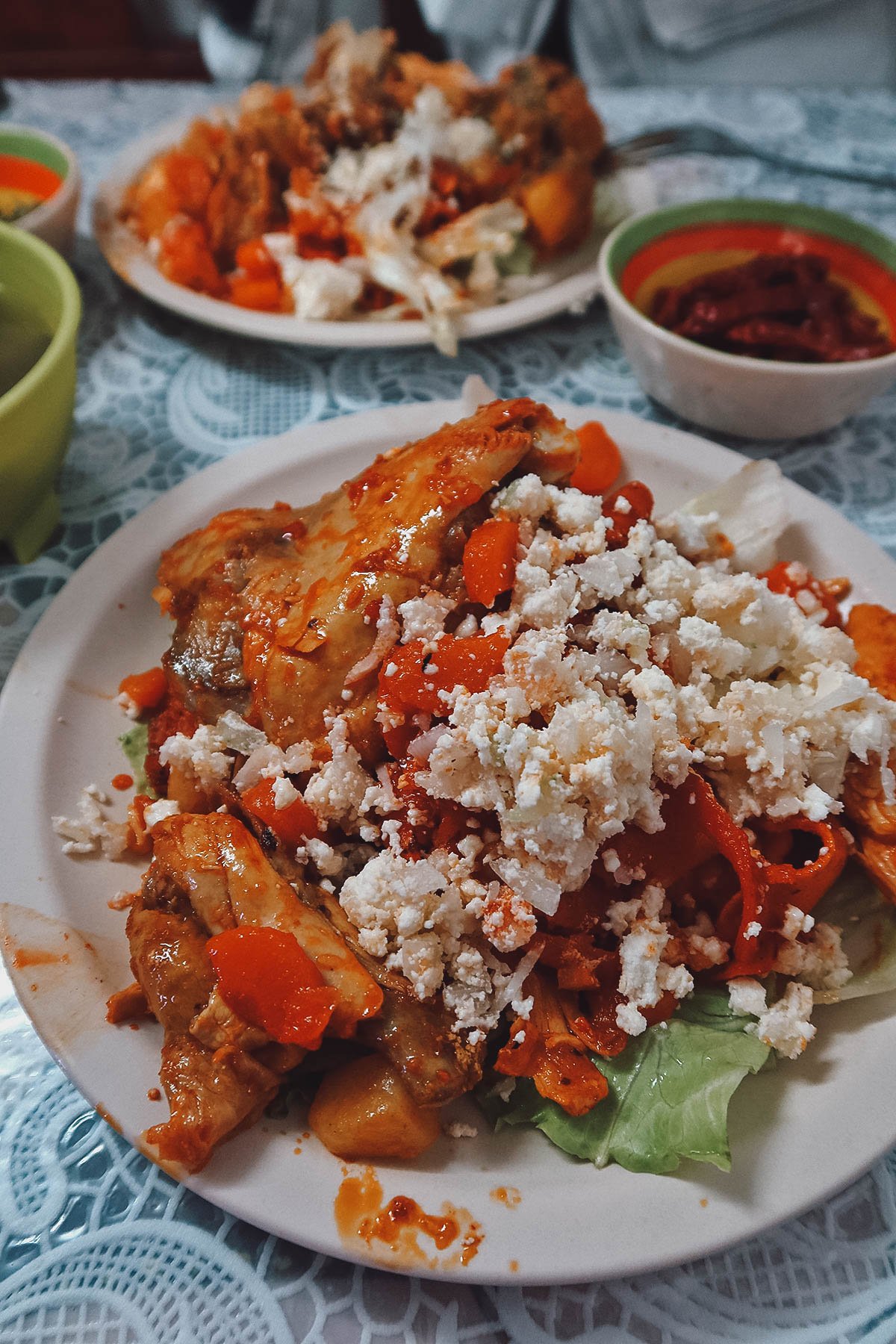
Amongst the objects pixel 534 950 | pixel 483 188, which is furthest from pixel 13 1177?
pixel 483 188

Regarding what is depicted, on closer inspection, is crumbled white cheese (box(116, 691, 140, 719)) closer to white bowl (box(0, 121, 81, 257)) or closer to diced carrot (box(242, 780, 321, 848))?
diced carrot (box(242, 780, 321, 848))

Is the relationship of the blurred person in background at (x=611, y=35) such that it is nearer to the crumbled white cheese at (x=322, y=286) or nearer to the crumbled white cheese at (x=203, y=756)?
the crumbled white cheese at (x=322, y=286)

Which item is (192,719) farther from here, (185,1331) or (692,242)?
(692,242)

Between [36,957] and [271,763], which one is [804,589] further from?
[36,957]

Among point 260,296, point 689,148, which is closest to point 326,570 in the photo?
point 260,296

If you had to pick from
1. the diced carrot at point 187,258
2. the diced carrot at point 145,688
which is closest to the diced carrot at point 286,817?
the diced carrot at point 145,688

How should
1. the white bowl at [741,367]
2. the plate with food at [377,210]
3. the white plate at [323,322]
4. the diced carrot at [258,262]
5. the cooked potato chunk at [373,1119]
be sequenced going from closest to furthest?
the cooked potato chunk at [373,1119] < the white bowl at [741,367] < the white plate at [323,322] < the plate with food at [377,210] < the diced carrot at [258,262]
